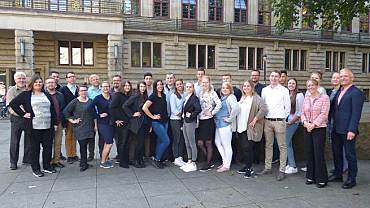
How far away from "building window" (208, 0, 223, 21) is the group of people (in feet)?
77.7

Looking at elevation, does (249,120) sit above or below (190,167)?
above

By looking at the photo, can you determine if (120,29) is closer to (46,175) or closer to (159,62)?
(159,62)

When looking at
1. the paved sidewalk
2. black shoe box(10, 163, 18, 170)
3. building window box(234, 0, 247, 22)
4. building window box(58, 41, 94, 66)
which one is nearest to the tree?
the paved sidewalk

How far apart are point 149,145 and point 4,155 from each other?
408cm

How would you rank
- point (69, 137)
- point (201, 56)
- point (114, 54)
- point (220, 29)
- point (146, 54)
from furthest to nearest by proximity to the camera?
1. point (220, 29)
2. point (201, 56)
3. point (146, 54)
4. point (114, 54)
5. point (69, 137)

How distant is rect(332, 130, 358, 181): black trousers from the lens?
19.3 feet

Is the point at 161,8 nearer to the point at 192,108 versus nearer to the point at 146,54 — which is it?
the point at 146,54

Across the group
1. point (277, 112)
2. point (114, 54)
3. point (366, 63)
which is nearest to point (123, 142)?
point (277, 112)

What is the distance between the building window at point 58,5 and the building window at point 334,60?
2548 centimetres

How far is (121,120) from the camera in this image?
23.9 ft

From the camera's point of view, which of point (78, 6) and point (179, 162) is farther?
point (78, 6)

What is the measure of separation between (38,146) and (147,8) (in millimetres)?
23040

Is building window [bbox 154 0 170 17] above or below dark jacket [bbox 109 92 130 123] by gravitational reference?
above

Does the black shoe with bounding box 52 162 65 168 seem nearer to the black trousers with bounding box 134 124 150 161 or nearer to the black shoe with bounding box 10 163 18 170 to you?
the black shoe with bounding box 10 163 18 170
